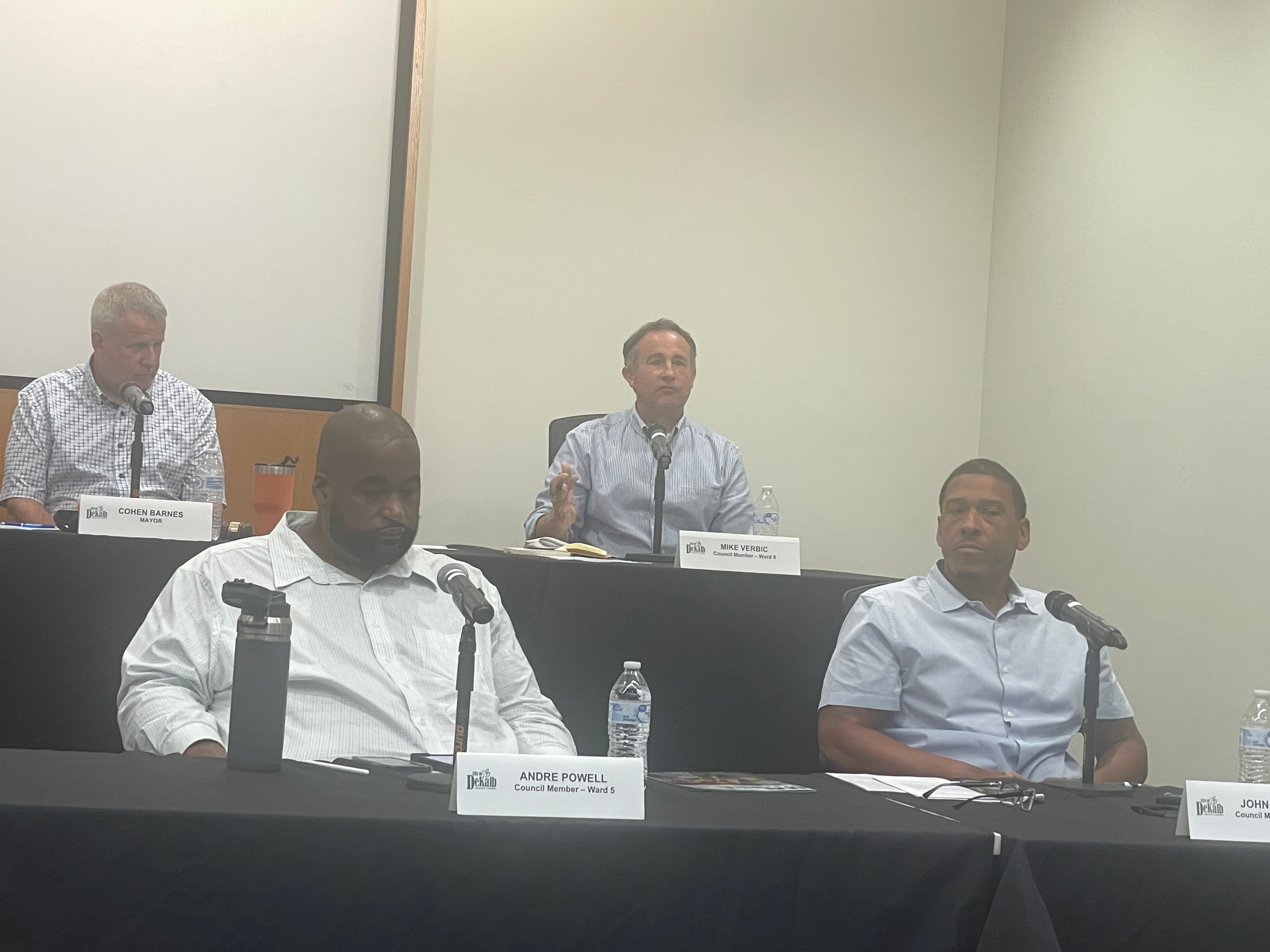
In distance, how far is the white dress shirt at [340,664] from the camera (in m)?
1.91

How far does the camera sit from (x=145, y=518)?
9.68 ft

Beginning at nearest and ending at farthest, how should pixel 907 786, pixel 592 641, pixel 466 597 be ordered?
pixel 466 597 < pixel 907 786 < pixel 592 641

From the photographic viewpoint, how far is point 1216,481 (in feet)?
12.4

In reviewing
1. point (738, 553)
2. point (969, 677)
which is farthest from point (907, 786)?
point (738, 553)

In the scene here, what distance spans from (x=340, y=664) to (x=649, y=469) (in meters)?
2.12

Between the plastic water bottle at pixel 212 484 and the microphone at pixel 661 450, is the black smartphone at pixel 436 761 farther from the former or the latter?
the microphone at pixel 661 450

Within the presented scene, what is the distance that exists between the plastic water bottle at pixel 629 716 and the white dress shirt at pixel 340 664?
0.59 metres

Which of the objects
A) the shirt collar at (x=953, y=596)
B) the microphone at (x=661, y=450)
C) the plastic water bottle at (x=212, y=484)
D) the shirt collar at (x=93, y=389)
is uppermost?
the shirt collar at (x=93, y=389)

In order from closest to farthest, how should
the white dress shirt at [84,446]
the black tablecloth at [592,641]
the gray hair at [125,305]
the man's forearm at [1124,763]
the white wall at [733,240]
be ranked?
the man's forearm at [1124,763], the black tablecloth at [592,641], the gray hair at [125,305], the white dress shirt at [84,446], the white wall at [733,240]

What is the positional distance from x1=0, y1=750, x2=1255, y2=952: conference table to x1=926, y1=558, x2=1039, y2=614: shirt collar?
3.12 ft

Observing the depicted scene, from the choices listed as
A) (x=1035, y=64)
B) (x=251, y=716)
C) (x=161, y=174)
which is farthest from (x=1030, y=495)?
(x=251, y=716)

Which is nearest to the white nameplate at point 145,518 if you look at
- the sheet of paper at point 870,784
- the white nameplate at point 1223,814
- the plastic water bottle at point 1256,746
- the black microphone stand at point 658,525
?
the black microphone stand at point 658,525

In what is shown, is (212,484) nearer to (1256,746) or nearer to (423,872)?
(423,872)

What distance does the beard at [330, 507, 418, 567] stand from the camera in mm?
2129
